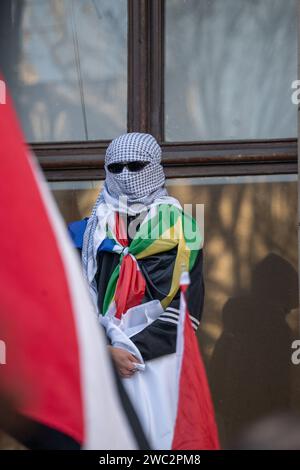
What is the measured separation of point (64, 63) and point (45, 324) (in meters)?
3.77

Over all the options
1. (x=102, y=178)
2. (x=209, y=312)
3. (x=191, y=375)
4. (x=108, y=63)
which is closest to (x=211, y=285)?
(x=209, y=312)

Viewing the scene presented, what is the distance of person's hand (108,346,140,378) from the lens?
3.95 meters

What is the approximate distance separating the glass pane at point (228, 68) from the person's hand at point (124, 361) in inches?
70.5

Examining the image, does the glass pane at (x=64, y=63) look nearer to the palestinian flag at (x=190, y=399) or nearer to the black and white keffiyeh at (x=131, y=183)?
the black and white keffiyeh at (x=131, y=183)

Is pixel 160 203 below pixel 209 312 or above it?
above

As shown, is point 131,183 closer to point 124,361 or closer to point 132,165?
point 132,165

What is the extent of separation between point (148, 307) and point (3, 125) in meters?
2.05

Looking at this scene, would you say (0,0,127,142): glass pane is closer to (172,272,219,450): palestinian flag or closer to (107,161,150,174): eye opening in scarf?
(107,161,150,174): eye opening in scarf

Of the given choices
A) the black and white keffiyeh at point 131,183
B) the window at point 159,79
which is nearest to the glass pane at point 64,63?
the window at point 159,79

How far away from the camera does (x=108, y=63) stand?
5586 millimetres

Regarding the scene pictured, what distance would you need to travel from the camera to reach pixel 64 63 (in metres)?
5.64

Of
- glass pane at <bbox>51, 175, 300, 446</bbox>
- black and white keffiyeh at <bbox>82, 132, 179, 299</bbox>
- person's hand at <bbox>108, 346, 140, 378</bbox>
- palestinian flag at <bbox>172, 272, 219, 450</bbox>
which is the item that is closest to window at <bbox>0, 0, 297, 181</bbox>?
glass pane at <bbox>51, 175, 300, 446</bbox>

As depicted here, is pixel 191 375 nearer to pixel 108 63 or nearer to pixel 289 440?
pixel 289 440

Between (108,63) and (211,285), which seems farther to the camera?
(108,63)
